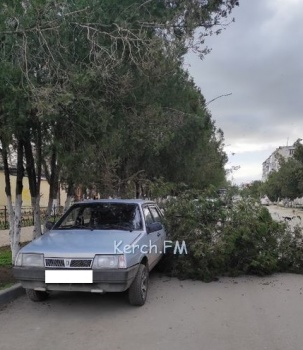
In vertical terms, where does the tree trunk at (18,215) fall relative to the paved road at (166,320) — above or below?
above

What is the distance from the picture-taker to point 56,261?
5.61 meters

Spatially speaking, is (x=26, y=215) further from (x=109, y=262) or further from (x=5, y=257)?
(x=109, y=262)

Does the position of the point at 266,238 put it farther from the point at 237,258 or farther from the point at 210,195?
the point at 210,195

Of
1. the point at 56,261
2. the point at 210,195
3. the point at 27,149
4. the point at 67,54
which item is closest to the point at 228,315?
the point at 56,261

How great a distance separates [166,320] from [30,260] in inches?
79.1

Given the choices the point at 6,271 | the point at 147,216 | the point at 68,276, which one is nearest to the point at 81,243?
the point at 68,276

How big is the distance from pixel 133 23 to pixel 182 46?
0.85 meters

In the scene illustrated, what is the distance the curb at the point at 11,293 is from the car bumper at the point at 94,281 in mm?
797

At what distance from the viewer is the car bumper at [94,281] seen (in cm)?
544

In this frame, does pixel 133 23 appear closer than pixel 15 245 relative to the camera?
Yes

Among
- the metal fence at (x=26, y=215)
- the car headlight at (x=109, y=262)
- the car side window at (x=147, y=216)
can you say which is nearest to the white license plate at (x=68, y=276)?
the car headlight at (x=109, y=262)

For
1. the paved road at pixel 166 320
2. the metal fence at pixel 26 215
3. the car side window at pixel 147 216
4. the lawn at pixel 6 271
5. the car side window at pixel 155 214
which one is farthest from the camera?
the metal fence at pixel 26 215

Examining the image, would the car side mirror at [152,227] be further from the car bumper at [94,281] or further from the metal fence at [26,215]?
the metal fence at [26,215]

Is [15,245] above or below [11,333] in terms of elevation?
above
